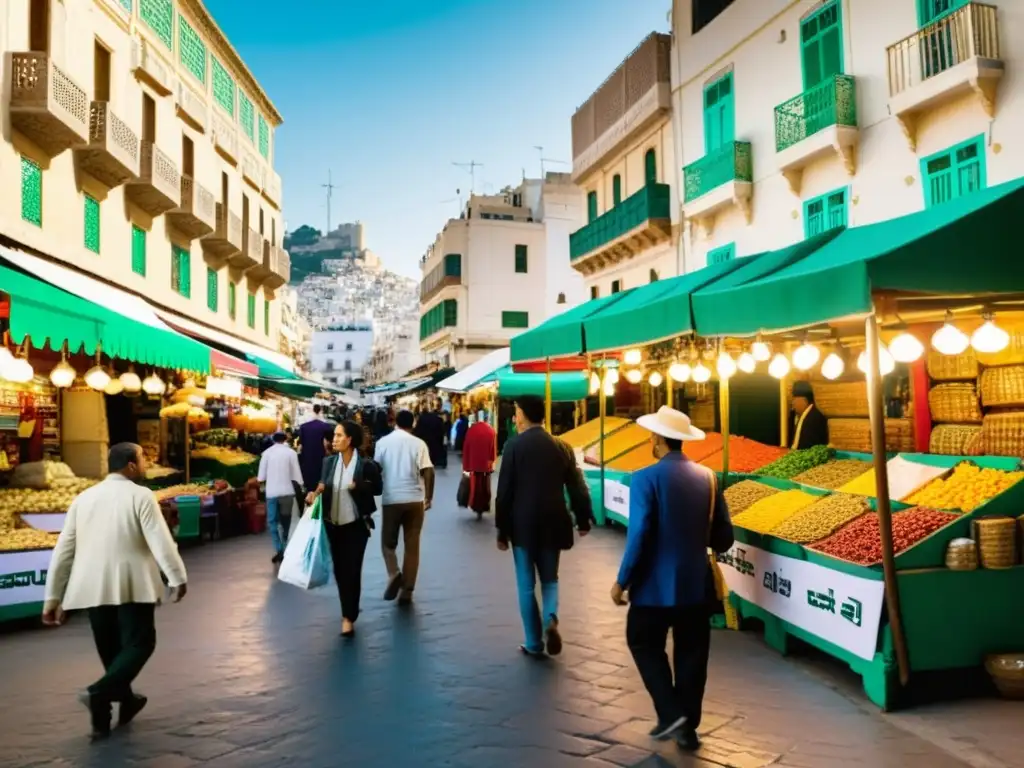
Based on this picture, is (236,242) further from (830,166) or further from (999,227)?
(999,227)

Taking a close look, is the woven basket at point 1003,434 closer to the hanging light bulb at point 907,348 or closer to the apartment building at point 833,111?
the hanging light bulb at point 907,348

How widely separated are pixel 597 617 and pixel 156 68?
19.4m

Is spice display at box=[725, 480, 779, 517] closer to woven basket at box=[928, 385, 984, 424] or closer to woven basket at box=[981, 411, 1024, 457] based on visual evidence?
woven basket at box=[981, 411, 1024, 457]

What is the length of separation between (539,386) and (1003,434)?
542 inches

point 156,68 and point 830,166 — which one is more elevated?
point 156,68

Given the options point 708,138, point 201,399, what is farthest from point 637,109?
point 201,399

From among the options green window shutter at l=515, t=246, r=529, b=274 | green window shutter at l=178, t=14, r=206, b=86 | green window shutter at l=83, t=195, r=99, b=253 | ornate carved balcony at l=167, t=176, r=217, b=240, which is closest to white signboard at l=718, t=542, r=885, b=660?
green window shutter at l=83, t=195, r=99, b=253

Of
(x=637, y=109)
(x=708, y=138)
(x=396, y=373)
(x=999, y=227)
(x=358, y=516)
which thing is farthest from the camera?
(x=396, y=373)

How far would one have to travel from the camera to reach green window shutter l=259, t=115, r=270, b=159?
32156 mm

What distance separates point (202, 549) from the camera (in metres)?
11.7

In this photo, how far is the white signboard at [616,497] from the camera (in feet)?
38.4

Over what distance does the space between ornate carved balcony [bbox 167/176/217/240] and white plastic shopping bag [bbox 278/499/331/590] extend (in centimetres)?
1779

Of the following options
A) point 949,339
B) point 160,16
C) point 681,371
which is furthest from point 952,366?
point 160,16

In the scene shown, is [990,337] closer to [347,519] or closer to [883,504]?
[883,504]
